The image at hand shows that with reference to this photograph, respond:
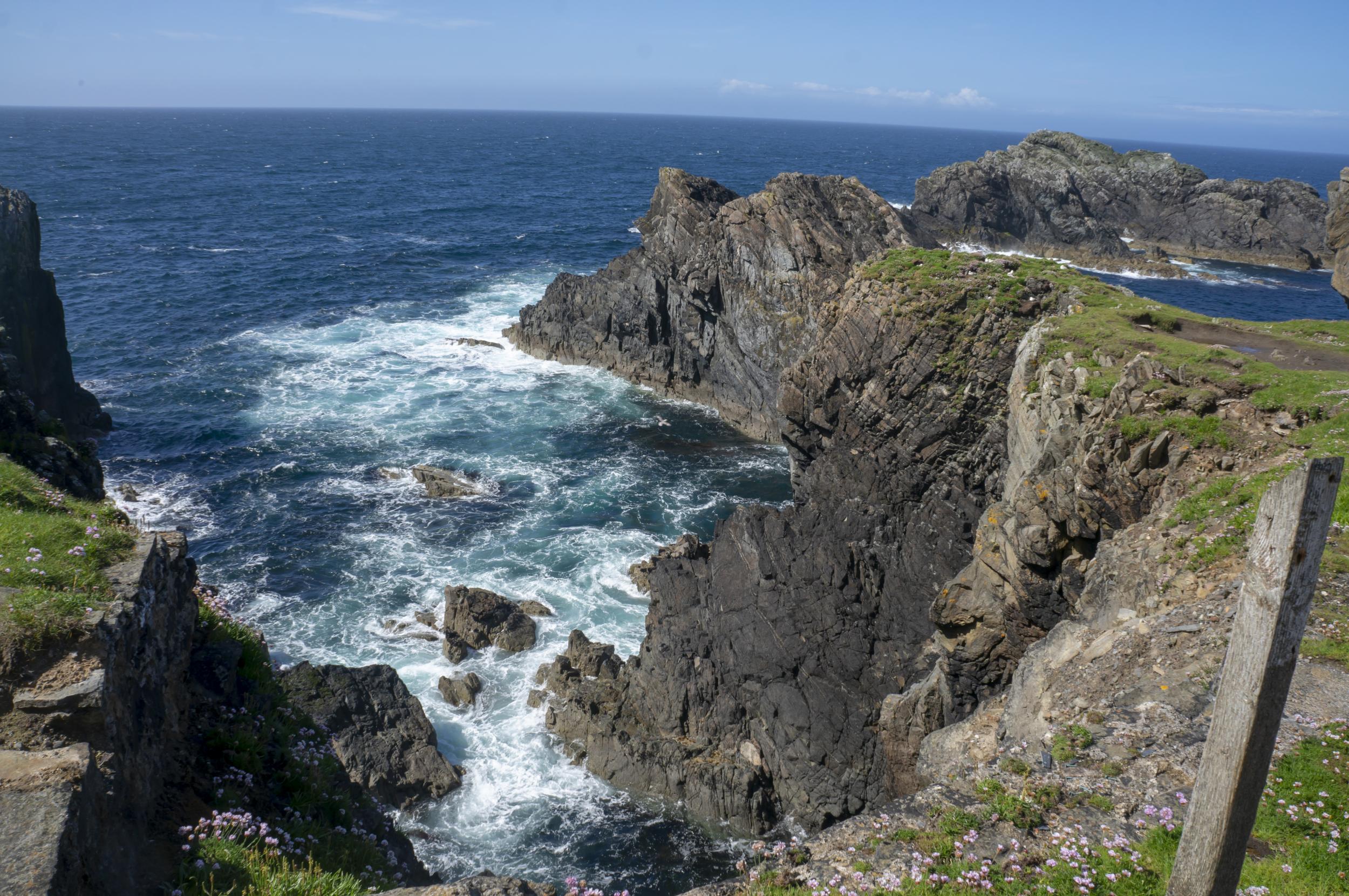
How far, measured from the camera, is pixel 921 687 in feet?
67.6

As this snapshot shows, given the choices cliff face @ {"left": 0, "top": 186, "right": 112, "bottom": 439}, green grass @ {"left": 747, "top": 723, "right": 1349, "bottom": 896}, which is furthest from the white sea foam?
green grass @ {"left": 747, "top": 723, "right": 1349, "bottom": 896}

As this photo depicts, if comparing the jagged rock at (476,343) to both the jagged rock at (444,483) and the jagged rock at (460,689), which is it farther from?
the jagged rock at (460,689)

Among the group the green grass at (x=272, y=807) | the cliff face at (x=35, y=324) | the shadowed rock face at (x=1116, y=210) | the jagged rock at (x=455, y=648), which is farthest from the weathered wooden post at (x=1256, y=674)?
the shadowed rock face at (x=1116, y=210)

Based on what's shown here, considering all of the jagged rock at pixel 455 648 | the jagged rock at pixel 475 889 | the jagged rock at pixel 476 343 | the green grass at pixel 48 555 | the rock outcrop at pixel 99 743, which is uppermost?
the green grass at pixel 48 555

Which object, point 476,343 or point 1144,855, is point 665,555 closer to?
point 1144,855

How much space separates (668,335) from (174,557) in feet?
136

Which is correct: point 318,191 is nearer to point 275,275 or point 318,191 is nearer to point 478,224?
point 478,224

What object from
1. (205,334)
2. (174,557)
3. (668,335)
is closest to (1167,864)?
(174,557)

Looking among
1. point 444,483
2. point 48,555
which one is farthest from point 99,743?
point 444,483

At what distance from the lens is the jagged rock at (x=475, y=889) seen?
8.19m

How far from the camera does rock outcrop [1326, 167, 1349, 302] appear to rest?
25453 mm

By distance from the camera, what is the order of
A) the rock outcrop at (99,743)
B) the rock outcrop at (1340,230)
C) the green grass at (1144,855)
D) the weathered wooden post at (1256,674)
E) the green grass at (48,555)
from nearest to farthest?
the weathered wooden post at (1256,674), the rock outcrop at (99,743), the green grass at (1144,855), the green grass at (48,555), the rock outcrop at (1340,230)

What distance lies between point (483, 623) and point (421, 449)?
16.8 m

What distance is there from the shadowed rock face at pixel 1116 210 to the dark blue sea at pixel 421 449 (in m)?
8.43
